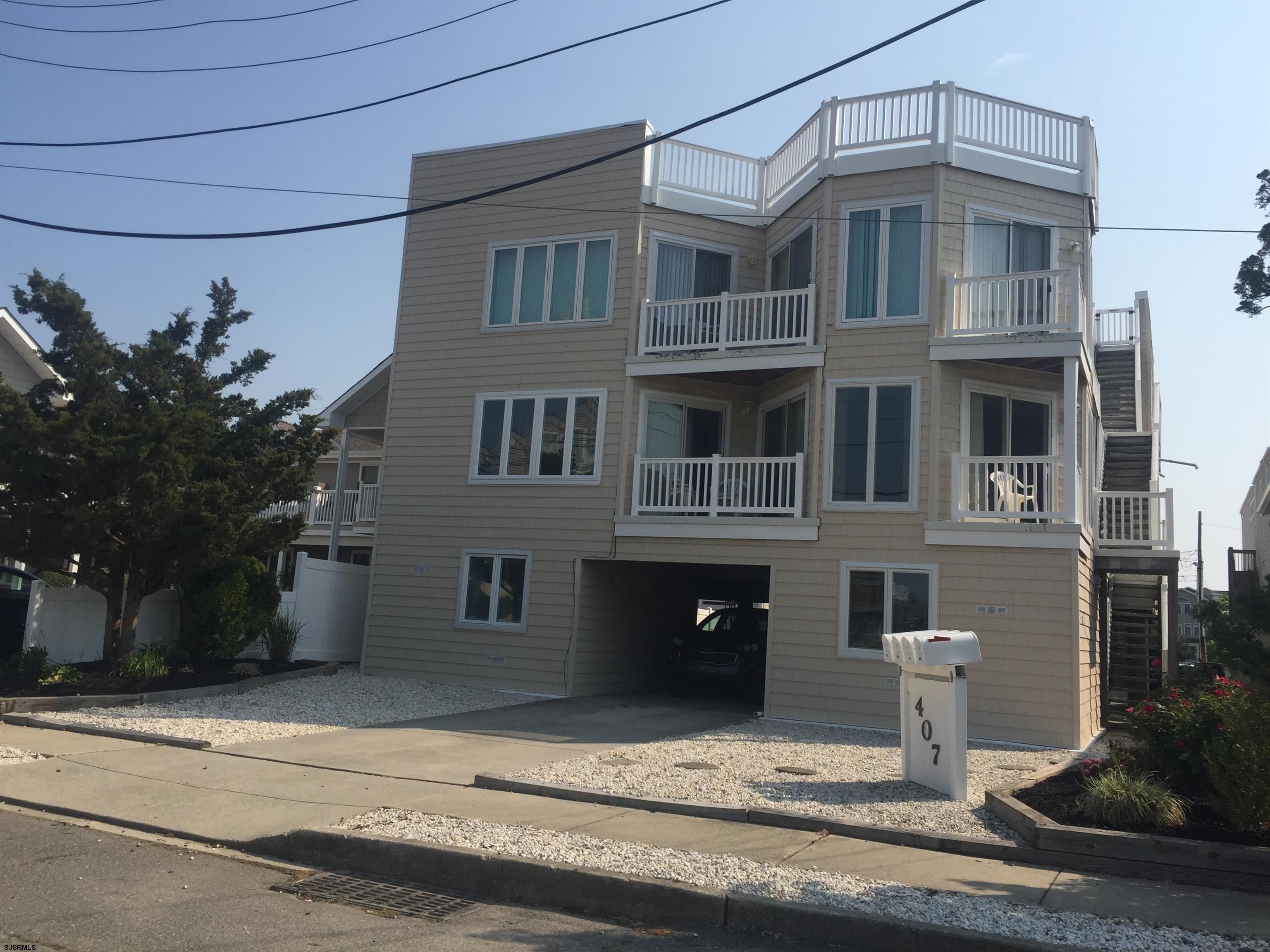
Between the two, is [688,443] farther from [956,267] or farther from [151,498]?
[151,498]

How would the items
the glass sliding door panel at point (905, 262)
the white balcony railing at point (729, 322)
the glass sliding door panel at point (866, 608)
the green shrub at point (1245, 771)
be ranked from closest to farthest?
the green shrub at point (1245, 771) < the glass sliding door panel at point (866, 608) < the glass sliding door panel at point (905, 262) < the white balcony railing at point (729, 322)

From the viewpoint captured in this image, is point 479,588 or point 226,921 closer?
point 226,921

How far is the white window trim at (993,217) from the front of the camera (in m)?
14.8

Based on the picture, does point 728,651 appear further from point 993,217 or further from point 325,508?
point 325,508

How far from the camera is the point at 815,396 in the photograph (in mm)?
15047

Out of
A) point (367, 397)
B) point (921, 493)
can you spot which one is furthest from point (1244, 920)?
point (367, 397)

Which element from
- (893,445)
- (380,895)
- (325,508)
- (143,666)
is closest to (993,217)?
(893,445)

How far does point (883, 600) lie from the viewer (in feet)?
46.3

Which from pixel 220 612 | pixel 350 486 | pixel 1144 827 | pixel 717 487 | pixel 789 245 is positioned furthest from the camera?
pixel 350 486

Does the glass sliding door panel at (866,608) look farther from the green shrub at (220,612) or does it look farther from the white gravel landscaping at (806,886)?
the green shrub at (220,612)

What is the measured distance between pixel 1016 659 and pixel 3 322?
71.4ft

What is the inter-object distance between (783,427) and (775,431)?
373 millimetres

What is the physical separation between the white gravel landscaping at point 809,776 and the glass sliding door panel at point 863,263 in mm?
6123

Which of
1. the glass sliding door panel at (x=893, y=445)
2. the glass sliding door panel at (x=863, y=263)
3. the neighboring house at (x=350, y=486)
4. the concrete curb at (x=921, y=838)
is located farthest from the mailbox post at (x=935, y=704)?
the neighboring house at (x=350, y=486)
